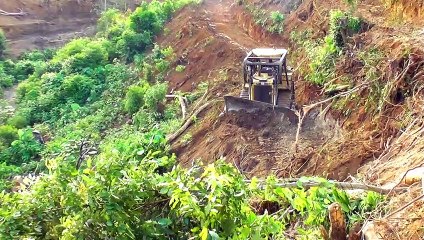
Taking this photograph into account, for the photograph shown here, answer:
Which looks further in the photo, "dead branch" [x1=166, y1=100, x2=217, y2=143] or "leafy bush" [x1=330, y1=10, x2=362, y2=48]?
"dead branch" [x1=166, y1=100, x2=217, y2=143]

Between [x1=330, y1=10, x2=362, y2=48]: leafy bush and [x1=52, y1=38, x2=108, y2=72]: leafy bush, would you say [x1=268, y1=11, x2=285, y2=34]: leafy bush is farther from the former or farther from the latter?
[x1=52, y1=38, x2=108, y2=72]: leafy bush

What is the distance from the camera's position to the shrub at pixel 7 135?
1994 centimetres

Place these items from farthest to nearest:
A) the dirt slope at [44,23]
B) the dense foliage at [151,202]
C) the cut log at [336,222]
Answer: the dirt slope at [44,23] < the cut log at [336,222] < the dense foliage at [151,202]

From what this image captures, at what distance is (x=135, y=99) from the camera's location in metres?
19.0

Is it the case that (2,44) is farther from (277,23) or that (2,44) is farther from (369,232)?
(369,232)

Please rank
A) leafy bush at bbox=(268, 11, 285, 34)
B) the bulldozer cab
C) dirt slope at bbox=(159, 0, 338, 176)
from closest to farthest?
dirt slope at bbox=(159, 0, 338, 176)
the bulldozer cab
leafy bush at bbox=(268, 11, 285, 34)

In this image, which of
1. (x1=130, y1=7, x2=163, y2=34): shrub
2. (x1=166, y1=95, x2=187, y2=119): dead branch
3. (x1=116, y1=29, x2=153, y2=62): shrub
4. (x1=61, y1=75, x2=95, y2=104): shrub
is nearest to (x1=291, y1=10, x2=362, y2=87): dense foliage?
(x1=166, y1=95, x2=187, y2=119): dead branch

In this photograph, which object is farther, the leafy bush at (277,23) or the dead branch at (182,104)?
the leafy bush at (277,23)

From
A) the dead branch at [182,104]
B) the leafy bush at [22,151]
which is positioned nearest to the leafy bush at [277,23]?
the dead branch at [182,104]

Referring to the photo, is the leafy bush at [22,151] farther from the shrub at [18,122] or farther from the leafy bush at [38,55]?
the leafy bush at [38,55]

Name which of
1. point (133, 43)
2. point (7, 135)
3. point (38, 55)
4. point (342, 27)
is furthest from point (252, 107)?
point (38, 55)

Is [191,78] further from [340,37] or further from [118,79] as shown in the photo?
[340,37]

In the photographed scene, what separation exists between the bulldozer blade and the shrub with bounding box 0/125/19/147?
407 inches

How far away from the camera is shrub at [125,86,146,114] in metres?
19.0
